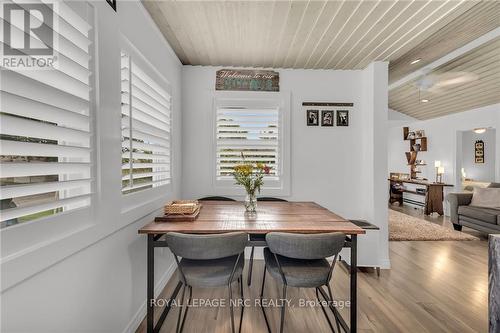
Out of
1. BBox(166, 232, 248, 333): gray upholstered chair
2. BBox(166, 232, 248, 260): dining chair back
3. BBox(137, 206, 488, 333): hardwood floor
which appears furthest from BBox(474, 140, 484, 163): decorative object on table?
BBox(166, 232, 248, 260): dining chair back

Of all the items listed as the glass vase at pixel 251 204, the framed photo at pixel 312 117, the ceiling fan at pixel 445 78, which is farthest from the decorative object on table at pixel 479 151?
the glass vase at pixel 251 204

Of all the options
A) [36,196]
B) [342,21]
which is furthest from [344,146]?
[36,196]

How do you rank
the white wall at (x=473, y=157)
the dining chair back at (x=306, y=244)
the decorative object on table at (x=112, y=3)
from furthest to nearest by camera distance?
the white wall at (x=473, y=157), the dining chair back at (x=306, y=244), the decorative object on table at (x=112, y=3)

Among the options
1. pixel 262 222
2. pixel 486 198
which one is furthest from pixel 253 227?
pixel 486 198

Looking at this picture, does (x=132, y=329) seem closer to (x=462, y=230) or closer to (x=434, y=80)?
(x=434, y=80)

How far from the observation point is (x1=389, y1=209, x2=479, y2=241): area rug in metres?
4.19

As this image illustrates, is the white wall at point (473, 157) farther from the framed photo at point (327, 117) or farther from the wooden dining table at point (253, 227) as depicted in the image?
the wooden dining table at point (253, 227)

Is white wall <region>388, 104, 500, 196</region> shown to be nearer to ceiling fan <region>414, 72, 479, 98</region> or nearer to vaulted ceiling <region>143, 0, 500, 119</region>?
ceiling fan <region>414, 72, 479, 98</region>

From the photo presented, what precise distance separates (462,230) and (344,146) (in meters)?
3.55

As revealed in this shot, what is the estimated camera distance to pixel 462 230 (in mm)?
4773

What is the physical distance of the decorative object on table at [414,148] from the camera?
7309mm

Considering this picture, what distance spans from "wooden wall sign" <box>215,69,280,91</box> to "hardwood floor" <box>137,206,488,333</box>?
242 cm

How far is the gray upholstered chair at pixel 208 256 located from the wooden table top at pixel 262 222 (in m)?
0.17

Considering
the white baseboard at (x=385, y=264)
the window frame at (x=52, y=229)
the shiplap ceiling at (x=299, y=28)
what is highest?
the shiplap ceiling at (x=299, y=28)
